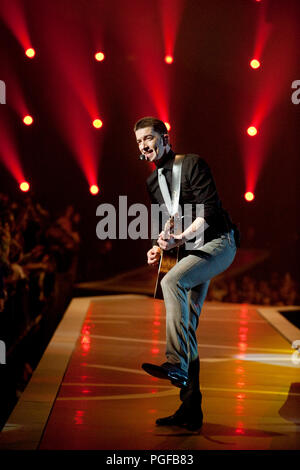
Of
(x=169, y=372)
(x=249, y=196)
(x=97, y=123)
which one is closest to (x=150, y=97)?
(x=97, y=123)

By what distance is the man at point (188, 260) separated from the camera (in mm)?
3088

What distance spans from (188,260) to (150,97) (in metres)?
6.72

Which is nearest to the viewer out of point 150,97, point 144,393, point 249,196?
point 144,393

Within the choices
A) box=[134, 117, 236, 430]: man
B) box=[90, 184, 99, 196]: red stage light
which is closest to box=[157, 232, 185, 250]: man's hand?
box=[134, 117, 236, 430]: man

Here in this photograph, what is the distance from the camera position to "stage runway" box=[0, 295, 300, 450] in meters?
2.97

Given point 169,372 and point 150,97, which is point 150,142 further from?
point 150,97

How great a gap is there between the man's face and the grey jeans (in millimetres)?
442

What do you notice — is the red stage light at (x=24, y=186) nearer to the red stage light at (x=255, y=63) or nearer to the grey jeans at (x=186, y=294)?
the red stage light at (x=255, y=63)

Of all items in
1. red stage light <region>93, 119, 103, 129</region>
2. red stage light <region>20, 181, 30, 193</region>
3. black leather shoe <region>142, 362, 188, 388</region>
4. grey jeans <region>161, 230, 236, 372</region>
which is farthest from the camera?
red stage light <region>20, 181, 30, 193</region>

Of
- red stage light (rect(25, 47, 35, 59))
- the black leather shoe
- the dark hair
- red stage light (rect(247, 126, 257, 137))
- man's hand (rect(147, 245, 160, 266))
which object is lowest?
the black leather shoe

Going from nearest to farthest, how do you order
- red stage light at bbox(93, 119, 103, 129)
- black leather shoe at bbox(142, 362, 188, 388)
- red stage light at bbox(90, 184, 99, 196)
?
black leather shoe at bbox(142, 362, 188, 388) < red stage light at bbox(93, 119, 103, 129) < red stage light at bbox(90, 184, 99, 196)

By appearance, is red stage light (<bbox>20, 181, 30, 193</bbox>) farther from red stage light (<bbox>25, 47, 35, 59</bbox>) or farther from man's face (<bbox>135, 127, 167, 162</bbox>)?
man's face (<bbox>135, 127, 167, 162</bbox>)

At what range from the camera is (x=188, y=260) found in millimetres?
3141

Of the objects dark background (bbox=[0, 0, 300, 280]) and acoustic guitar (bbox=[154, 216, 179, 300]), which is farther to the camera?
dark background (bbox=[0, 0, 300, 280])
